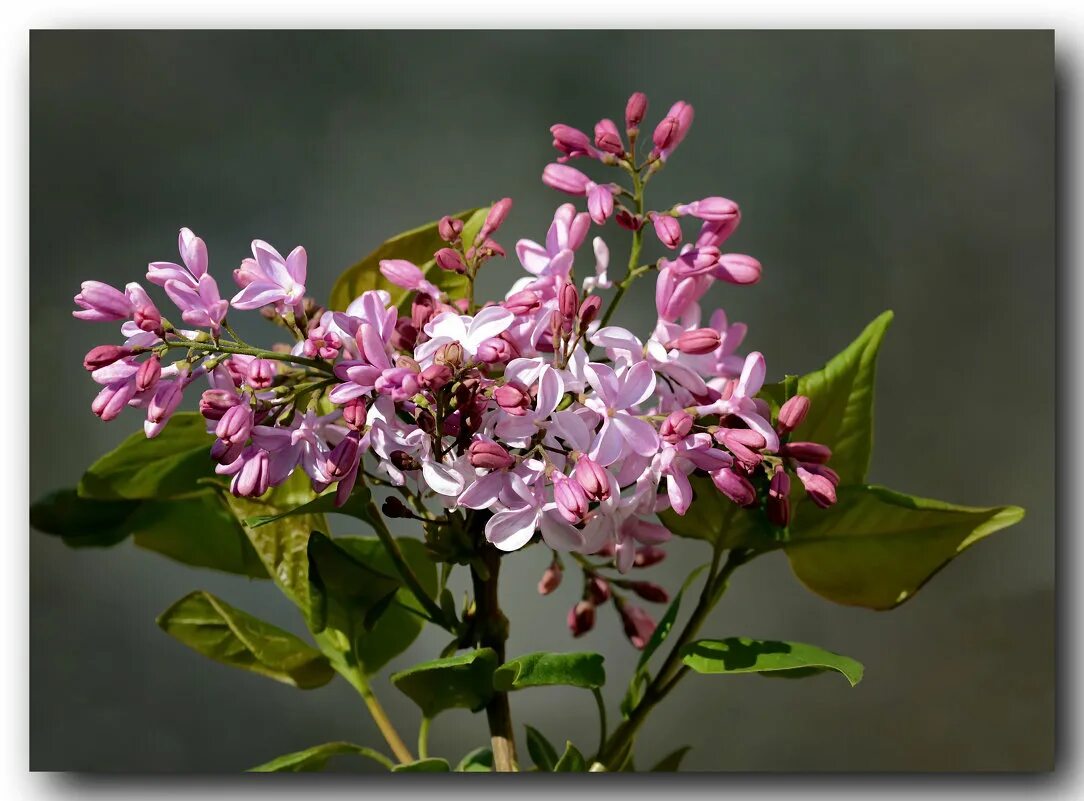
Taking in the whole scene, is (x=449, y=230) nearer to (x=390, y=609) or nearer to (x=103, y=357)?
(x=103, y=357)

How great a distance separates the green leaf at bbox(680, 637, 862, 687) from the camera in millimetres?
770

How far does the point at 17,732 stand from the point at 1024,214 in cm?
104

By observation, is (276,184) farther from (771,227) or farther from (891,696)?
(891,696)

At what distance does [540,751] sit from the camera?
0.91m

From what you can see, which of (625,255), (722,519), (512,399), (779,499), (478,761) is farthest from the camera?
(625,255)

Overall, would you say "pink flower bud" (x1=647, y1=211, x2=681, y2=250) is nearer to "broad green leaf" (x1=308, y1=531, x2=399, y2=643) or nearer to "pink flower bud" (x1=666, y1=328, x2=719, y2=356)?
"pink flower bud" (x1=666, y1=328, x2=719, y2=356)

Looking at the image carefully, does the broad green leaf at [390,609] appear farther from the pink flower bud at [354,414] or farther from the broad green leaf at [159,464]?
the pink flower bud at [354,414]

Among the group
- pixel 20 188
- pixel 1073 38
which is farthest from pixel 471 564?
pixel 1073 38

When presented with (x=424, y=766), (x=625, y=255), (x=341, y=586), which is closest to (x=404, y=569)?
(x=341, y=586)

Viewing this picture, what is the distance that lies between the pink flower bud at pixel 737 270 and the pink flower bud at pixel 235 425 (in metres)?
0.30

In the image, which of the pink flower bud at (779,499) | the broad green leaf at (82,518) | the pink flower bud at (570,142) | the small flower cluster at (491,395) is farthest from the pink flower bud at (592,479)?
the broad green leaf at (82,518)

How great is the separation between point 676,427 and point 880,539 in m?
0.28

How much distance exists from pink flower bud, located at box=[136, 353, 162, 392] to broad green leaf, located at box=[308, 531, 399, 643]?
0.53 feet

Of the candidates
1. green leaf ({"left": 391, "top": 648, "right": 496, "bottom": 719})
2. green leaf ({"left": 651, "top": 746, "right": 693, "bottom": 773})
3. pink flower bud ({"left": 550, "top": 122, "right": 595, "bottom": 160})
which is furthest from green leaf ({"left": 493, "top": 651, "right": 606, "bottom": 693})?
pink flower bud ({"left": 550, "top": 122, "right": 595, "bottom": 160})
